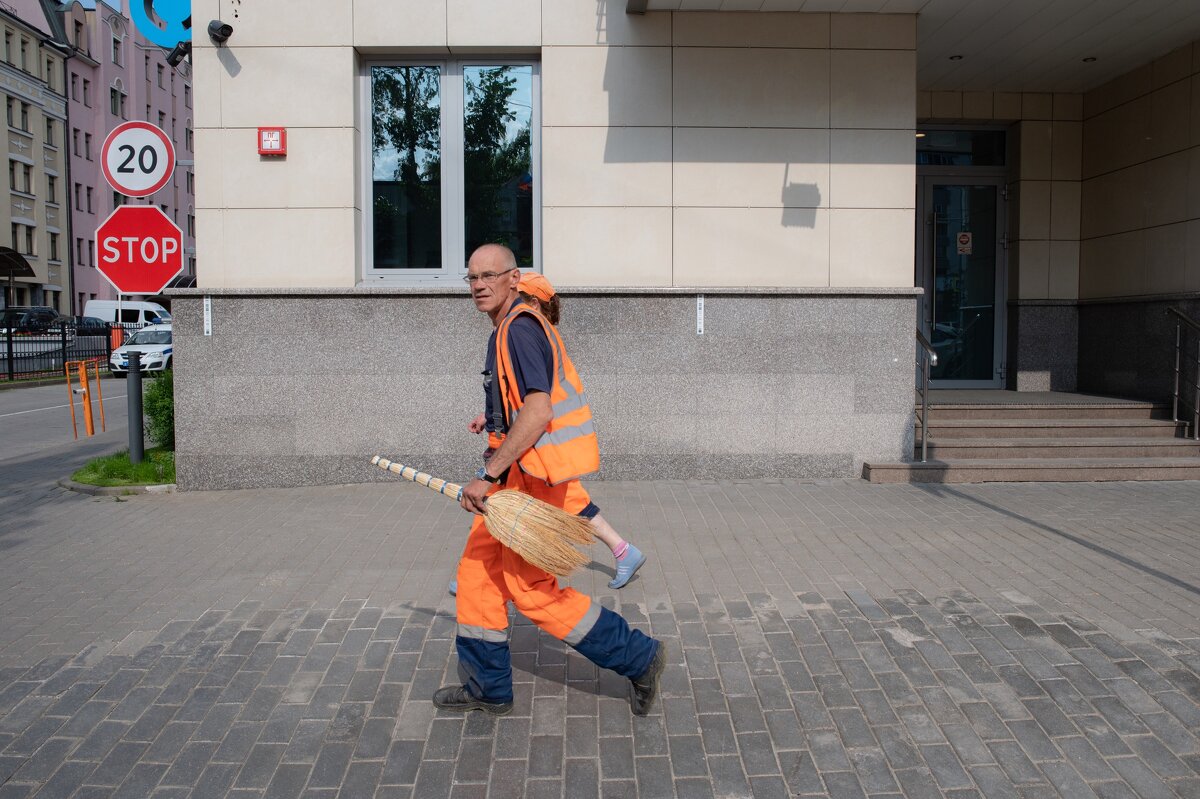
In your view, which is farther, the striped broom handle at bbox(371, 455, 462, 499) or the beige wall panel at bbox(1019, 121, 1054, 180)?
the beige wall panel at bbox(1019, 121, 1054, 180)

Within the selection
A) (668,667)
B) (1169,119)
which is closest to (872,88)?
(1169,119)

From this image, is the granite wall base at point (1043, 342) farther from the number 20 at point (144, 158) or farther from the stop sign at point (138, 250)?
the number 20 at point (144, 158)

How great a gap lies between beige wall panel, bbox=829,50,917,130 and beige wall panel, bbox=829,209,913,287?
0.83 meters

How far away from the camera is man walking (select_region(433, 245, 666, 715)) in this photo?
3.82 meters

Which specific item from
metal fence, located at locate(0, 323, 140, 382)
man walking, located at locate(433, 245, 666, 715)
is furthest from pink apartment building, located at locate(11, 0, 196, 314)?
man walking, located at locate(433, 245, 666, 715)

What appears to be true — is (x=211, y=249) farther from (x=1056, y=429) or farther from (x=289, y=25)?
(x=1056, y=429)

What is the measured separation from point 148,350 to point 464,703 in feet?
86.7

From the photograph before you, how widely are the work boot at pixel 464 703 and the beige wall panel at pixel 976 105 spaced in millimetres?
10203

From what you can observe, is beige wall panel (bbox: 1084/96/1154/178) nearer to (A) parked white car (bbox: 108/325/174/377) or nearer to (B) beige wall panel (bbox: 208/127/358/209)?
(B) beige wall panel (bbox: 208/127/358/209)

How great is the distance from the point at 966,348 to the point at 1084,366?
1332mm

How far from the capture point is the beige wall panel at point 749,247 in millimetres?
9039

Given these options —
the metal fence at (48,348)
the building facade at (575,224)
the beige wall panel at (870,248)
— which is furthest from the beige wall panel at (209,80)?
the metal fence at (48,348)

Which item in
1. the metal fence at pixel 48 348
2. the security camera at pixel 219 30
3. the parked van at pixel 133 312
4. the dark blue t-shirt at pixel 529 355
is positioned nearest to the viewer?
the dark blue t-shirt at pixel 529 355

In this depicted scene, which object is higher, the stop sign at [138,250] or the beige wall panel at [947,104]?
the beige wall panel at [947,104]
